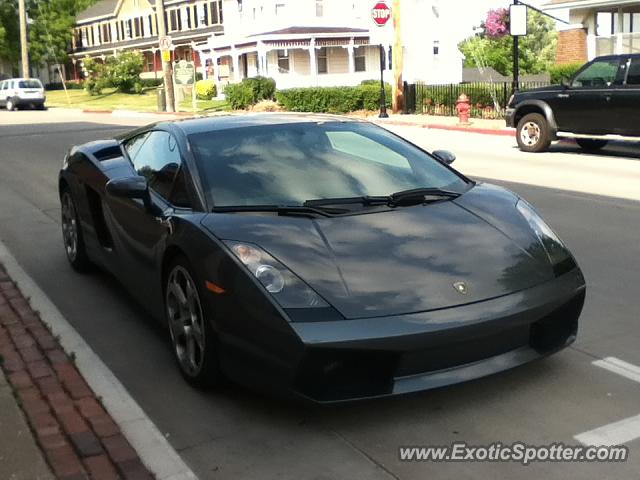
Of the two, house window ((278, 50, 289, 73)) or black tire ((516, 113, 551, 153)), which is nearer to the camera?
black tire ((516, 113, 551, 153))

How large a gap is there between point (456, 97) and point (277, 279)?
22.5 meters

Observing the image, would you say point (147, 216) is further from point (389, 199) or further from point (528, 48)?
point (528, 48)

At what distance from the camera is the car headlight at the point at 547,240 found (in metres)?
4.21

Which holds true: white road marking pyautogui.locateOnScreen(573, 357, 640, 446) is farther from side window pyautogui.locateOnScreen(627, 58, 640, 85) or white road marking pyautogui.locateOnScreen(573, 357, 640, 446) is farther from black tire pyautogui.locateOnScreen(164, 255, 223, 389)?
side window pyautogui.locateOnScreen(627, 58, 640, 85)

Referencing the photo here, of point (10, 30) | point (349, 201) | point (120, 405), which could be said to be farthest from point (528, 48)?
point (120, 405)

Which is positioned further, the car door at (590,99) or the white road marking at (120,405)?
the car door at (590,99)

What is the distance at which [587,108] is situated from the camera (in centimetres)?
1484

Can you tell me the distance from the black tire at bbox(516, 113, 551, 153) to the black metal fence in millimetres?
6667

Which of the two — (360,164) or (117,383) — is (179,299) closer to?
(117,383)

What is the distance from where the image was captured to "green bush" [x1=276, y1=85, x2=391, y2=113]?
29031mm

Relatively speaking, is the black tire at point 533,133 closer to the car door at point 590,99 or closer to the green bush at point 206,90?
the car door at point 590,99

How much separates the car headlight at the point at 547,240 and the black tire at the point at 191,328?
1782 millimetres

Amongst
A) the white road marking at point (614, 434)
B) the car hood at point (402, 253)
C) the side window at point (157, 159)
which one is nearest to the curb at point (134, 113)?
the side window at point (157, 159)

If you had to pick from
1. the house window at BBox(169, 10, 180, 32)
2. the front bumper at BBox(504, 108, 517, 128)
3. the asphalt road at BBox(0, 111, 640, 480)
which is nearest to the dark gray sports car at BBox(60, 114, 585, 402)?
the asphalt road at BBox(0, 111, 640, 480)
